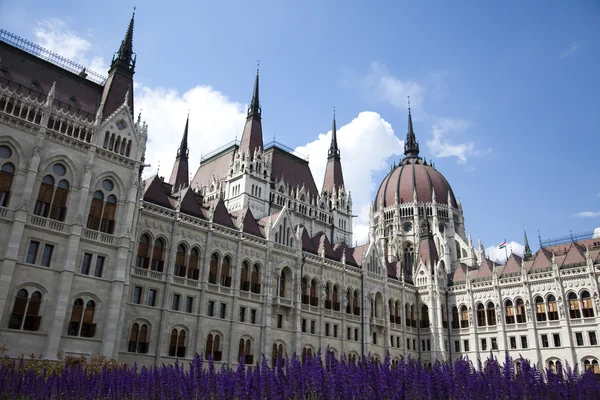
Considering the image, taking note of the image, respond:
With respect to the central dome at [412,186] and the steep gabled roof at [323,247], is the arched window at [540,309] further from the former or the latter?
the central dome at [412,186]

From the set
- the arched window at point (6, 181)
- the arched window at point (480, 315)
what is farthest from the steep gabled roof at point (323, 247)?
the arched window at point (6, 181)

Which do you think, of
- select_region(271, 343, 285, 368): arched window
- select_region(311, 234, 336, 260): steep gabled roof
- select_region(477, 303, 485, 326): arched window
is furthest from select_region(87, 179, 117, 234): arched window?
select_region(477, 303, 485, 326): arched window

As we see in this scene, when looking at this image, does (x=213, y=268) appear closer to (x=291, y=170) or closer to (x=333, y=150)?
(x=291, y=170)

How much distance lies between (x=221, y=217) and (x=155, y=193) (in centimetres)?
663

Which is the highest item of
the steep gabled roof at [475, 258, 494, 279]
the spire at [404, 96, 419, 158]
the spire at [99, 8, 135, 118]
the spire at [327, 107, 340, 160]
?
the spire at [404, 96, 419, 158]

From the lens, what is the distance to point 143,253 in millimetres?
36688

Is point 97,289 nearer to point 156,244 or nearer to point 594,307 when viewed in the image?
point 156,244

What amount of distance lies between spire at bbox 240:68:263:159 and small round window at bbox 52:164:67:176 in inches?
1124

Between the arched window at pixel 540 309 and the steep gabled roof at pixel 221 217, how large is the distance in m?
35.0

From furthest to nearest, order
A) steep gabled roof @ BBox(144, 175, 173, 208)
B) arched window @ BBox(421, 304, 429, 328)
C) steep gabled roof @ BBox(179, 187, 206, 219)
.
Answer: arched window @ BBox(421, 304, 429, 328)
steep gabled roof @ BBox(179, 187, 206, 219)
steep gabled roof @ BBox(144, 175, 173, 208)

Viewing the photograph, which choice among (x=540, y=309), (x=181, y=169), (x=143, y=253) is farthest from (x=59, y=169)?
(x=540, y=309)

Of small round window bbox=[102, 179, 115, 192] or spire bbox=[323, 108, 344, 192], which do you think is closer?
small round window bbox=[102, 179, 115, 192]

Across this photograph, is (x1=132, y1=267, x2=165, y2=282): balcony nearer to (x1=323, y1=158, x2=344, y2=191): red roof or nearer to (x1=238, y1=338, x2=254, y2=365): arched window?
(x1=238, y1=338, x2=254, y2=365): arched window

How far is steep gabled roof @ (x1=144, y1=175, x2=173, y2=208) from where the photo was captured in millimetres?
38875
